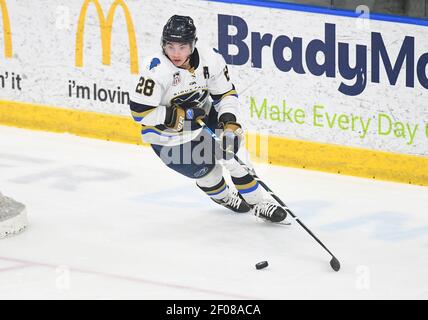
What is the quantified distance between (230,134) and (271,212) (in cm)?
60

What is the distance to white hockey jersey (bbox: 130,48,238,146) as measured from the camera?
709cm

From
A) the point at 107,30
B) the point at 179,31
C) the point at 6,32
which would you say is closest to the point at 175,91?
the point at 179,31

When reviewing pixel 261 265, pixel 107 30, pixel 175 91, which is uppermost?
pixel 175 91

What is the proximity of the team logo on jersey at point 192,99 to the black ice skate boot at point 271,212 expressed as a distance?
0.76 metres

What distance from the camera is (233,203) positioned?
7.72m

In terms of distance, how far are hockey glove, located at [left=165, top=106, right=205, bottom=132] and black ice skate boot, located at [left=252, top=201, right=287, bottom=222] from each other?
74 cm

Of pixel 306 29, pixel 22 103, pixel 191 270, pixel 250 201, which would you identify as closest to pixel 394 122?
pixel 306 29

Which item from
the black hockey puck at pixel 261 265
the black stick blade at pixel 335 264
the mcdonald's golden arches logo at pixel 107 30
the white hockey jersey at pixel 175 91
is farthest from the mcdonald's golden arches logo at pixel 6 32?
the black stick blade at pixel 335 264

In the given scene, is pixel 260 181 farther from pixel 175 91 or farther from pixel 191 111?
pixel 175 91

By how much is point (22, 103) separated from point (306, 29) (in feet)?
8.91

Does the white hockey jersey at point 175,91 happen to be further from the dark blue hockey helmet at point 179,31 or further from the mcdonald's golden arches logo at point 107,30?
the mcdonald's golden arches logo at point 107,30

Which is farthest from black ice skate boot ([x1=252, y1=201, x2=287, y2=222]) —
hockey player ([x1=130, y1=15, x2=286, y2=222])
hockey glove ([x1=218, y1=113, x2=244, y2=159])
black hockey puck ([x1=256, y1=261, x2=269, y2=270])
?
black hockey puck ([x1=256, y1=261, x2=269, y2=270])
